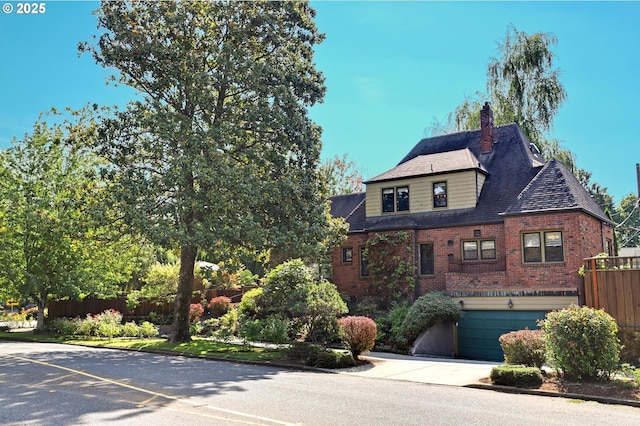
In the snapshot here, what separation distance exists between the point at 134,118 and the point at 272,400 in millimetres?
14820

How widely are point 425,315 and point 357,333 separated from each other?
5618 mm

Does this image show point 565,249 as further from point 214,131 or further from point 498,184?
point 214,131

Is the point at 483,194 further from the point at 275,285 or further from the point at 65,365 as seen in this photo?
the point at 65,365

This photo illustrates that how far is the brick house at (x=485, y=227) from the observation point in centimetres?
2220

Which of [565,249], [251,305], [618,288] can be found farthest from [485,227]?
[251,305]

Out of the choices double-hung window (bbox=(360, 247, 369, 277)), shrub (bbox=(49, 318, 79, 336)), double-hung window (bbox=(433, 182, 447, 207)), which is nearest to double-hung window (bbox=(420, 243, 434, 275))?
double-hung window (bbox=(433, 182, 447, 207))

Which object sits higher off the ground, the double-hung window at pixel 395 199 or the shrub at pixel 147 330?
the double-hung window at pixel 395 199

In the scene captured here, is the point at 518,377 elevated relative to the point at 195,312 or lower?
lower

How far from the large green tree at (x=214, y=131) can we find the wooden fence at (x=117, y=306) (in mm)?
9291

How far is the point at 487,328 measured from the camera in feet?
74.7

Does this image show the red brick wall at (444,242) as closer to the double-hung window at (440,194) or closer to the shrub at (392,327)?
the double-hung window at (440,194)

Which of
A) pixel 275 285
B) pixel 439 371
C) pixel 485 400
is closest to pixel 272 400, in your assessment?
pixel 485 400

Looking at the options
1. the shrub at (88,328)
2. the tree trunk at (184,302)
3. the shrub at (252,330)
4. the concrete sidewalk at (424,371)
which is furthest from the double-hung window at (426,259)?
the shrub at (88,328)

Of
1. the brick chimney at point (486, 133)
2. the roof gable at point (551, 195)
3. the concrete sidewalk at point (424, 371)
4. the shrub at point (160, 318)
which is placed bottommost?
the concrete sidewalk at point (424, 371)
